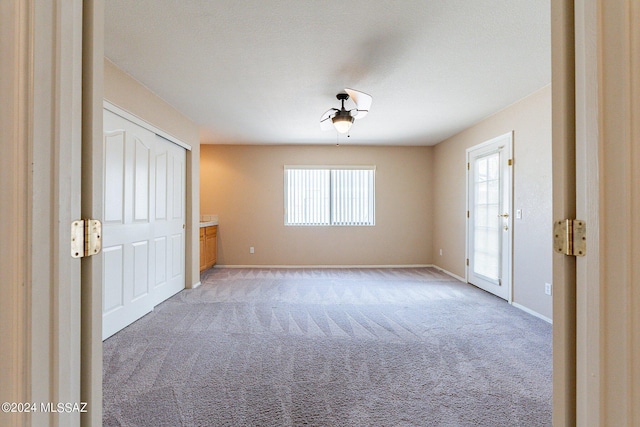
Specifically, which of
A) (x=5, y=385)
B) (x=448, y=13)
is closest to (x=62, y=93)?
(x=5, y=385)

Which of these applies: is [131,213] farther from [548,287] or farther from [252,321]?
[548,287]

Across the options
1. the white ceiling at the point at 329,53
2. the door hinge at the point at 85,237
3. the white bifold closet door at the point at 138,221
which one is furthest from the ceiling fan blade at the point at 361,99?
the door hinge at the point at 85,237

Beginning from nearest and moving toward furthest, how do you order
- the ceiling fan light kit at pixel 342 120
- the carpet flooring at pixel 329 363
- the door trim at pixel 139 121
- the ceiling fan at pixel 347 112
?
the carpet flooring at pixel 329 363, the door trim at pixel 139 121, the ceiling fan at pixel 347 112, the ceiling fan light kit at pixel 342 120

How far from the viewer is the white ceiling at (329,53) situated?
195cm

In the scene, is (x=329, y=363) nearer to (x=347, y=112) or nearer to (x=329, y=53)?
(x=347, y=112)

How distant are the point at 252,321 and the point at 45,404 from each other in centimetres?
A: 257

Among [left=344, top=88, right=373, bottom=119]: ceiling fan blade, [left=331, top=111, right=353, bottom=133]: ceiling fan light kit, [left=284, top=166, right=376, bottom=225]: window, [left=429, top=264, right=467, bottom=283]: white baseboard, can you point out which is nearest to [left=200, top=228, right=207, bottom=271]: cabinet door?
[left=284, top=166, right=376, bottom=225]: window

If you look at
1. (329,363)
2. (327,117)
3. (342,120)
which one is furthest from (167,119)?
(329,363)

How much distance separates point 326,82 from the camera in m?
3.01

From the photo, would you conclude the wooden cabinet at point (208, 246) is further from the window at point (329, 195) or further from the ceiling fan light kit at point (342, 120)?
the ceiling fan light kit at point (342, 120)

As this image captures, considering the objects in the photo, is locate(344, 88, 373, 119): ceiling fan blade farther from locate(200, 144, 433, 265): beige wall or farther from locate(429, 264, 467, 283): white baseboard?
locate(429, 264, 467, 283): white baseboard

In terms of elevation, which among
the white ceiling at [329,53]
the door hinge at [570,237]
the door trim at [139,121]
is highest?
the white ceiling at [329,53]

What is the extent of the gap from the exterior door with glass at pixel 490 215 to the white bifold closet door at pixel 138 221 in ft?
14.5

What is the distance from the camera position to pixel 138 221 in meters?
3.13
